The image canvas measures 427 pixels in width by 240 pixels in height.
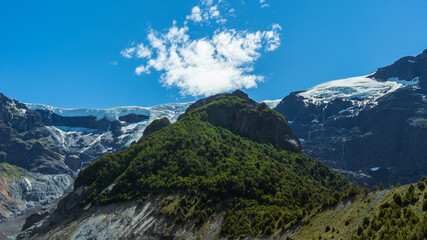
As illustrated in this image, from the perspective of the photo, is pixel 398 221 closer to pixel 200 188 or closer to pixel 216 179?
pixel 216 179

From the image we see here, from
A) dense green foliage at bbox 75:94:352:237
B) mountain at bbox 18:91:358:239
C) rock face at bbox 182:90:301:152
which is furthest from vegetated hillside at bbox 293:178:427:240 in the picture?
rock face at bbox 182:90:301:152

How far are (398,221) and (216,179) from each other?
55.9 metres

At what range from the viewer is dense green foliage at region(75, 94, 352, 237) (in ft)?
233

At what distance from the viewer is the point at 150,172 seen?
107m

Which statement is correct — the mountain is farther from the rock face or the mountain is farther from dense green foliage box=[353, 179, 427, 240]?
dense green foliage box=[353, 179, 427, 240]

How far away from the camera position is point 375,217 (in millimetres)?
40812

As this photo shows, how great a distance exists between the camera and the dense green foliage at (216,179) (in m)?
71.1

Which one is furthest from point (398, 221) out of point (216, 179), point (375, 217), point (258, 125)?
point (258, 125)

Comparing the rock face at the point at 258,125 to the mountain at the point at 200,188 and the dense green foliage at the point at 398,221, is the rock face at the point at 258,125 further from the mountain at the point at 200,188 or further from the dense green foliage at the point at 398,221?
the dense green foliage at the point at 398,221

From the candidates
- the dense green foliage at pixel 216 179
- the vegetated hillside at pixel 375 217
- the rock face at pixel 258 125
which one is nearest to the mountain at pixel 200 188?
the dense green foliage at pixel 216 179

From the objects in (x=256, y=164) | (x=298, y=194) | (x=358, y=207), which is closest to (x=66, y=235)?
(x=256, y=164)

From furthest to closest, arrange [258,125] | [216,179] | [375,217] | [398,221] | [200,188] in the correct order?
[258,125], [216,179], [200,188], [375,217], [398,221]

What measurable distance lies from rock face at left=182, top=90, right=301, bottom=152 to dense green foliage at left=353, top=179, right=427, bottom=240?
102787 mm

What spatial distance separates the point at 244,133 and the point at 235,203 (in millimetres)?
77042
